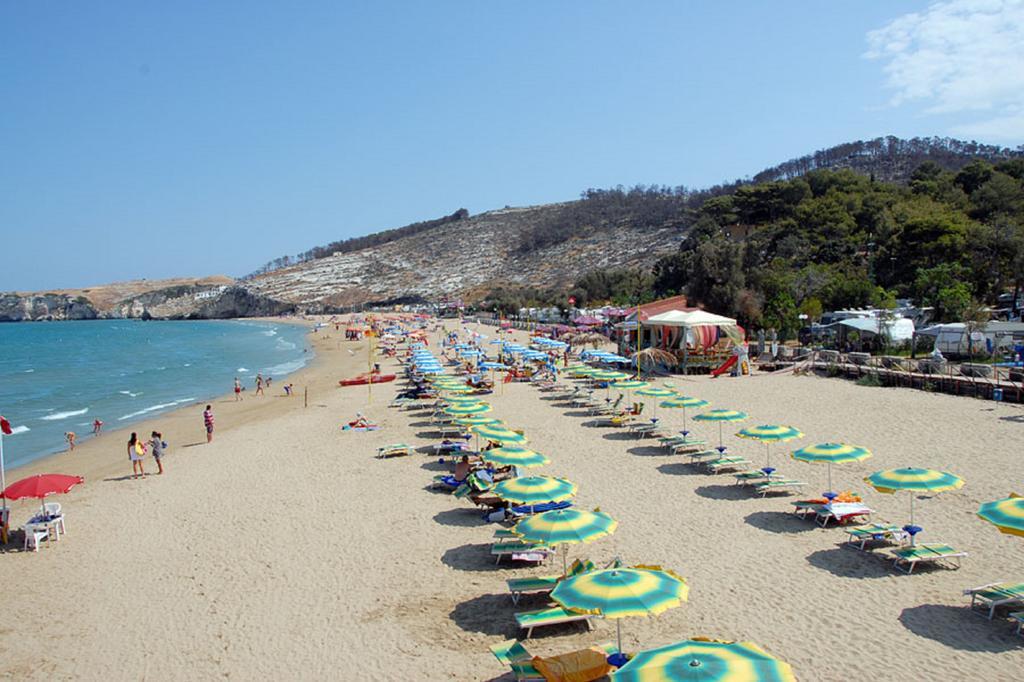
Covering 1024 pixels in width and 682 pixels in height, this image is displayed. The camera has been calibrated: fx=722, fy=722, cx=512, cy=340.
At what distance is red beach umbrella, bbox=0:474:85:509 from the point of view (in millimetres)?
11172

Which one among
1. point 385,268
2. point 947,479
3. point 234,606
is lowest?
point 234,606

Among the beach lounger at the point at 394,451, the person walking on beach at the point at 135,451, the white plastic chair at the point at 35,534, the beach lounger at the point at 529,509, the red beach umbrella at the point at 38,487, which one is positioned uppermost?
the red beach umbrella at the point at 38,487

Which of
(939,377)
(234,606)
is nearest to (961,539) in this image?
(234,606)

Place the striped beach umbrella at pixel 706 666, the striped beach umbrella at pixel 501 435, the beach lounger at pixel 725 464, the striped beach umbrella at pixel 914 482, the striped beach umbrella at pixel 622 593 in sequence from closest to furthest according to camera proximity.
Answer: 1. the striped beach umbrella at pixel 706 666
2. the striped beach umbrella at pixel 622 593
3. the striped beach umbrella at pixel 914 482
4. the striped beach umbrella at pixel 501 435
5. the beach lounger at pixel 725 464

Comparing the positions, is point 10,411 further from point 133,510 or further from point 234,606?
point 234,606

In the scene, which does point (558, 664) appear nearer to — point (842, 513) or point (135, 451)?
point (842, 513)

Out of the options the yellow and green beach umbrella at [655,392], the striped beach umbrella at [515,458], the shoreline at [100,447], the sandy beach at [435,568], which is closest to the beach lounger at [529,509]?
the sandy beach at [435,568]

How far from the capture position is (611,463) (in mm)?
14820

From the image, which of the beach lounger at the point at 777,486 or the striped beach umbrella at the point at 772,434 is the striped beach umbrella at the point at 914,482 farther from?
the striped beach umbrella at the point at 772,434

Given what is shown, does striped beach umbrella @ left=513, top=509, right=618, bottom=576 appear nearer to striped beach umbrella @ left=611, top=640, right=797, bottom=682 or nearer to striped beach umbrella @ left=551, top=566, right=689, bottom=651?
striped beach umbrella @ left=551, top=566, right=689, bottom=651

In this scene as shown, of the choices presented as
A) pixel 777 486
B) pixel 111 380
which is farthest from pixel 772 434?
pixel 111 380

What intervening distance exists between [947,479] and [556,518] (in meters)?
5.31

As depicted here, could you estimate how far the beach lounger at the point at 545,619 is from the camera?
7.49 metres

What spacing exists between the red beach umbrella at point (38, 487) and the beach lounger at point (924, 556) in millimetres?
12089
